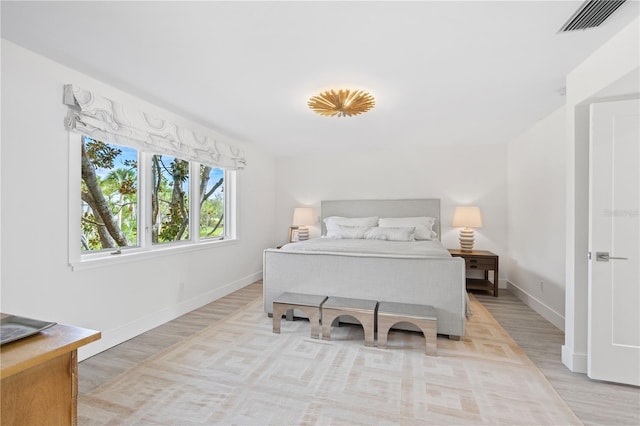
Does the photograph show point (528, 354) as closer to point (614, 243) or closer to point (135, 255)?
point (614, 243)

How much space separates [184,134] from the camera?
3.14 meters

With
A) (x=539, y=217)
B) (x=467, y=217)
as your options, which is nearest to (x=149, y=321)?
(x=467, y=217)

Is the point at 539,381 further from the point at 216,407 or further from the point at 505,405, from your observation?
the point at 216,407

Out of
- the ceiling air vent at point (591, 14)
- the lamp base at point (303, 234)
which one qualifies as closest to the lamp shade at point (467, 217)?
the lamp base at point (303, 234)

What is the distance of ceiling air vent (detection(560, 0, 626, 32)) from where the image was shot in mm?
1449

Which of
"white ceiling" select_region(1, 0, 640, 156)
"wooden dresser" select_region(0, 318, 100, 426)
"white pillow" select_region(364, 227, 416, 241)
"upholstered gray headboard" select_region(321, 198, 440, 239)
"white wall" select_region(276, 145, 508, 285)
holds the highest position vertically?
"white ceiling" select_region(1, 0, 640, 156)

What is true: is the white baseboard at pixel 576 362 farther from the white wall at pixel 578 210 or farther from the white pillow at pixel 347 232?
the white pillow at pixel 347 232

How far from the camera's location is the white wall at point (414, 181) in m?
4.43

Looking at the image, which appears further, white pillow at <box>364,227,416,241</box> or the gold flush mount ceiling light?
white pillow at <box>364,227,416,241</box>

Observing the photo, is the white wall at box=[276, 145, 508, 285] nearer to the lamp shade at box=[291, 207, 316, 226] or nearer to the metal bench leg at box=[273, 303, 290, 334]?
the lamp shade at box=[291, 207, 316, 226]

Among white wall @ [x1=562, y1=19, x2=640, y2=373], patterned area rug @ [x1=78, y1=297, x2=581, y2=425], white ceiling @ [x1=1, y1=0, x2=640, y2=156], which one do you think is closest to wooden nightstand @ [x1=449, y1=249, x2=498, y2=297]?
patterned area rug @ [x1=78, y1=297, x2=581, y2=425]

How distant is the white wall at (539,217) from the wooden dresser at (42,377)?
3.66m

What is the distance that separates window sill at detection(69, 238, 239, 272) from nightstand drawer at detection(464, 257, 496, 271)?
3.50m

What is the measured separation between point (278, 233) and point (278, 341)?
10.3ft
